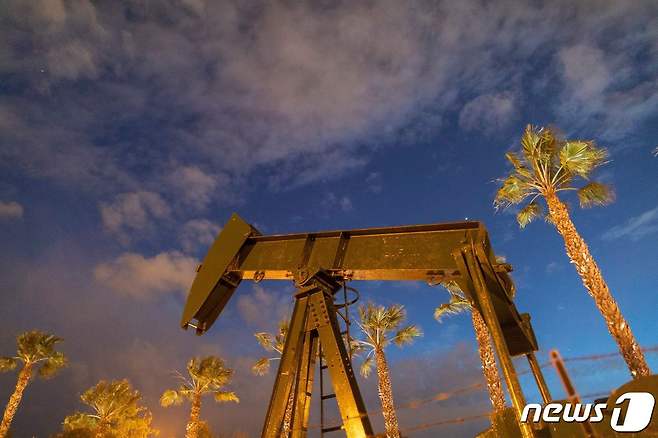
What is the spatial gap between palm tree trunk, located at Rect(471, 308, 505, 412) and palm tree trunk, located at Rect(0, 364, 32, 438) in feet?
85.7

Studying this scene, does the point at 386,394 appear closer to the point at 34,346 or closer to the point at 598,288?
the point at 598,288

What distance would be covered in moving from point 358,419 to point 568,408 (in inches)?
84.8

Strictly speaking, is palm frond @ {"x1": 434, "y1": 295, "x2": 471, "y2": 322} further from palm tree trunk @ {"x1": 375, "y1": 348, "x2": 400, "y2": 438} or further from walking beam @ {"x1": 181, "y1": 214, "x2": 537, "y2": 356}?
walking beam @ {"x1": 181, "y1": 214, "x2": 537, "y2": 356}

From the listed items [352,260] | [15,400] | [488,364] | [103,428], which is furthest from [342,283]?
[103,428]

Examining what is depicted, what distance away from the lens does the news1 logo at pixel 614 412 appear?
3555 mm

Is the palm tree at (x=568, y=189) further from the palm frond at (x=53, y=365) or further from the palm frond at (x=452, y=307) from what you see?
the palm frond at (x=53, y=365)

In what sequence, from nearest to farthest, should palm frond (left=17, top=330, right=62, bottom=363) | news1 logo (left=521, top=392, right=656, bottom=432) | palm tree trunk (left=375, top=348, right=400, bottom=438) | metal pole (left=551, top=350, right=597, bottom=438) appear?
metal pole (left=551, top=350, right=597, bottom=438)
news1 logo (left=521, top=392, right=656, bottom=432)
palm tree trunk (left=375, top=348, right=400, bottom=438)
palm frond (left=17, top=330, right=62, bottom=363)

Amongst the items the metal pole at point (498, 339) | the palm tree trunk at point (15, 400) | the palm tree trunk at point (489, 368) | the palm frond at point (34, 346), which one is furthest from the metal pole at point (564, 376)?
the palm frond at point (34, 346)

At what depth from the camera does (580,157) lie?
13.1 metres

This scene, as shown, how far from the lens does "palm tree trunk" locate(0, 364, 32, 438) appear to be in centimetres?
2136

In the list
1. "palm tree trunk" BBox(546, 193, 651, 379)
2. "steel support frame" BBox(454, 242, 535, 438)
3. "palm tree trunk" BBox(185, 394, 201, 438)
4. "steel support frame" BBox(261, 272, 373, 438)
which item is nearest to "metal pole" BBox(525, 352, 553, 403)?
"steel support frame" BBox(454, 242, 535, 438)

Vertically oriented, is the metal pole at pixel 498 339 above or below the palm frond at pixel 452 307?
below

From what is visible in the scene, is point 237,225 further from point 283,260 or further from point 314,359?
point 314,359

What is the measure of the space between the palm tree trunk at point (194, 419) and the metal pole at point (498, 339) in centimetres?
2219
